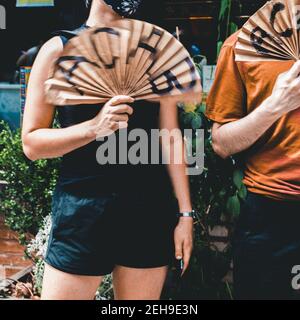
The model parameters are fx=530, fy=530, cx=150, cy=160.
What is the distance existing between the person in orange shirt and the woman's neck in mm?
433

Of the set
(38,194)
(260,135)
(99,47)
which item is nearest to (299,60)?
(260,135)

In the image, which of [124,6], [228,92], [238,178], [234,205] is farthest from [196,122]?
[124,6]

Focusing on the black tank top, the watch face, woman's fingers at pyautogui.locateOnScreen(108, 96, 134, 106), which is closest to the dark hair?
the watch face

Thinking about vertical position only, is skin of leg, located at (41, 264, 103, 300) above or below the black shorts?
below

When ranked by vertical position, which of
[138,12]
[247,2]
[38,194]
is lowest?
[38,194]

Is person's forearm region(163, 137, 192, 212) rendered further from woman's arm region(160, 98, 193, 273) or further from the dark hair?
the dark hair

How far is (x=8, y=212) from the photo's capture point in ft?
11.7

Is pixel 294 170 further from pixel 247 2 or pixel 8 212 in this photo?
pixel 8 212

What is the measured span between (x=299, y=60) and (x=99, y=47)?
2.27 feet

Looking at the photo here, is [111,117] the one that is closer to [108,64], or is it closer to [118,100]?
[118,100]

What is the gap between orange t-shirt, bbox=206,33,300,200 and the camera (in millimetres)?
1889

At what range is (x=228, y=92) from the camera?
1.96m

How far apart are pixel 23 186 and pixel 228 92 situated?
1.90 metres

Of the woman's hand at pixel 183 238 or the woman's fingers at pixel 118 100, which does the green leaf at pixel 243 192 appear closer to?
the woman's hand at pixel 183 238
